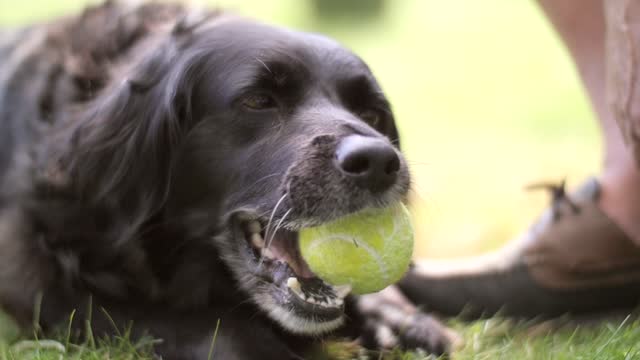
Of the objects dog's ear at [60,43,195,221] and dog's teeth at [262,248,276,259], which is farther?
dog's ear at [60,43,195,221]

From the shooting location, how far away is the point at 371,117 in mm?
3154

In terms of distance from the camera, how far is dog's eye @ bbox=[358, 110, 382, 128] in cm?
312

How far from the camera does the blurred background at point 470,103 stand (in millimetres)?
4898

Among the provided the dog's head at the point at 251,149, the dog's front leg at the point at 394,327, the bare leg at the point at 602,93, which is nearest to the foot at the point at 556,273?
the bare leg at the point at 602,93

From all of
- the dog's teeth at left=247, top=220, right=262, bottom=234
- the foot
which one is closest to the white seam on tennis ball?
the dog's teeth at left=247, top=220, right=262, bottom=234

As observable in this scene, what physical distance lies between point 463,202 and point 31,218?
105 inches

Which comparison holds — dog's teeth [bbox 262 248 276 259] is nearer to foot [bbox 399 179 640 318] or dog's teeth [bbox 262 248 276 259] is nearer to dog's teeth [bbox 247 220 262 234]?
dog's teeth [bbox 247 220 262 234]

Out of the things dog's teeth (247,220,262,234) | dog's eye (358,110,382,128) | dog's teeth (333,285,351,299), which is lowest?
dog's teeth (333,285,351,299)

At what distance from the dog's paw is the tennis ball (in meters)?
0.43

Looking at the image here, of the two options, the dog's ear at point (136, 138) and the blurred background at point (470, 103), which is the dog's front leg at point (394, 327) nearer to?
the blurred background at point (470, 103)

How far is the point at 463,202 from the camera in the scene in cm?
525

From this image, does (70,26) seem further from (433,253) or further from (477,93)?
(477,93)

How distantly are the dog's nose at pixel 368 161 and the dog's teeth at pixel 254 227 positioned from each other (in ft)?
1.10

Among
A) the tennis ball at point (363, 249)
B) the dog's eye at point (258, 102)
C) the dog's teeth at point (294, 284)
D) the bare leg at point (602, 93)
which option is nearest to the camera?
the tennis ball at point (363, 249)
